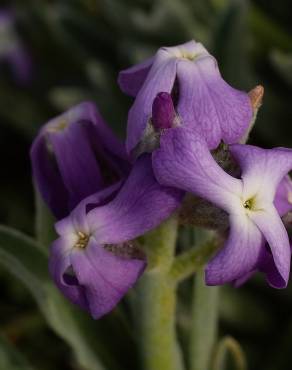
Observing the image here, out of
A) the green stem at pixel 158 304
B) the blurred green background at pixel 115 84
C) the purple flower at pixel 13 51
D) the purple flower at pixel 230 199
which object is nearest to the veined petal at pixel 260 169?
the purple flower at pixel 230 199

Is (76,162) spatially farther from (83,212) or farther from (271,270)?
(271,270)

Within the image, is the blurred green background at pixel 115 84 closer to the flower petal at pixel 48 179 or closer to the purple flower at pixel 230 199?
the flower petal at pixel 48 179

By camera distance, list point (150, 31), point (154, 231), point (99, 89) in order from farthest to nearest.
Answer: point (99, 89) < point (150, 31) < point (154, 231)

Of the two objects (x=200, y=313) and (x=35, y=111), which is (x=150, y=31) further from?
(x=200, y=313)

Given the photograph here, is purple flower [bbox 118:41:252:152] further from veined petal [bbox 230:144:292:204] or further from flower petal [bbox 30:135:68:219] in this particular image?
flower petal [bbox 30:135:68:219]

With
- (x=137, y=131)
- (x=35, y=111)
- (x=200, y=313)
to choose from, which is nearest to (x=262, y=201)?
(x=137, y=131)

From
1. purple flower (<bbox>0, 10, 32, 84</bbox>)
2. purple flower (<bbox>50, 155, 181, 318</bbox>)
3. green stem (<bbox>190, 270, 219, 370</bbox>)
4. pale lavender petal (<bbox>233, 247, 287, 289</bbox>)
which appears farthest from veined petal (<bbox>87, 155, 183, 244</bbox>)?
purple flower (<bbox>0, 10, 32, 84</bbox>)
